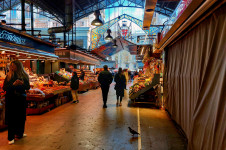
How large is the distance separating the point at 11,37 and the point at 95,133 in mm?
5170

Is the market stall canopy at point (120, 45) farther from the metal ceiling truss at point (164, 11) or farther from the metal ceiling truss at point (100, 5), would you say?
the metal ceiling truss at point (100, 5)

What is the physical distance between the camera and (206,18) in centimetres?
311

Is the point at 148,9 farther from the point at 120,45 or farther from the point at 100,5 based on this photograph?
the point at 100,5

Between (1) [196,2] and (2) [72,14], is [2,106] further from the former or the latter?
(2) [72,14]

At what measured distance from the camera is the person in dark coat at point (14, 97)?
161 inches

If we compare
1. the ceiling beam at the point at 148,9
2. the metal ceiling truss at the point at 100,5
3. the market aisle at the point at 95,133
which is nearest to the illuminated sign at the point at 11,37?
the market aisle at the point at 95,133

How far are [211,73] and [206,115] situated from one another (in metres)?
0.65

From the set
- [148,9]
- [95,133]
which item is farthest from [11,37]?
[148,9]

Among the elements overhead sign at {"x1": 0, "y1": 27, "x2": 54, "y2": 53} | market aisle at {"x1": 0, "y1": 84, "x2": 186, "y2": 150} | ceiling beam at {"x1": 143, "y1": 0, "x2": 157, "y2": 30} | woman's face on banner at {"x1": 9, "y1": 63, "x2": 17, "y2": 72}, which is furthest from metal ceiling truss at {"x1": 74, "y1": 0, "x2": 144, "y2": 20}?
woman's face on banner at {"x1": 9, "y1": 63, "x2": 17, "y2": 72}

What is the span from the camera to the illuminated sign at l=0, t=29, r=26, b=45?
6449 millimetres

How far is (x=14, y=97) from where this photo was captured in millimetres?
4133

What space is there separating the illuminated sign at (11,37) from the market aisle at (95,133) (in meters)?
3.04

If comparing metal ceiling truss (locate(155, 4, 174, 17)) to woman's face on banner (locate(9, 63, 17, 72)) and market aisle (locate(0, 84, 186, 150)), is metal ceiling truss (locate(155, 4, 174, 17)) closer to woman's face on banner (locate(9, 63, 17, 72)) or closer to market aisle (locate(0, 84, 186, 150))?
market aisle (locate(0, 84, 186, 150))

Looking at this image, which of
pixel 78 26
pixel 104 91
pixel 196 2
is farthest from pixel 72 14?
pixel 78 26
